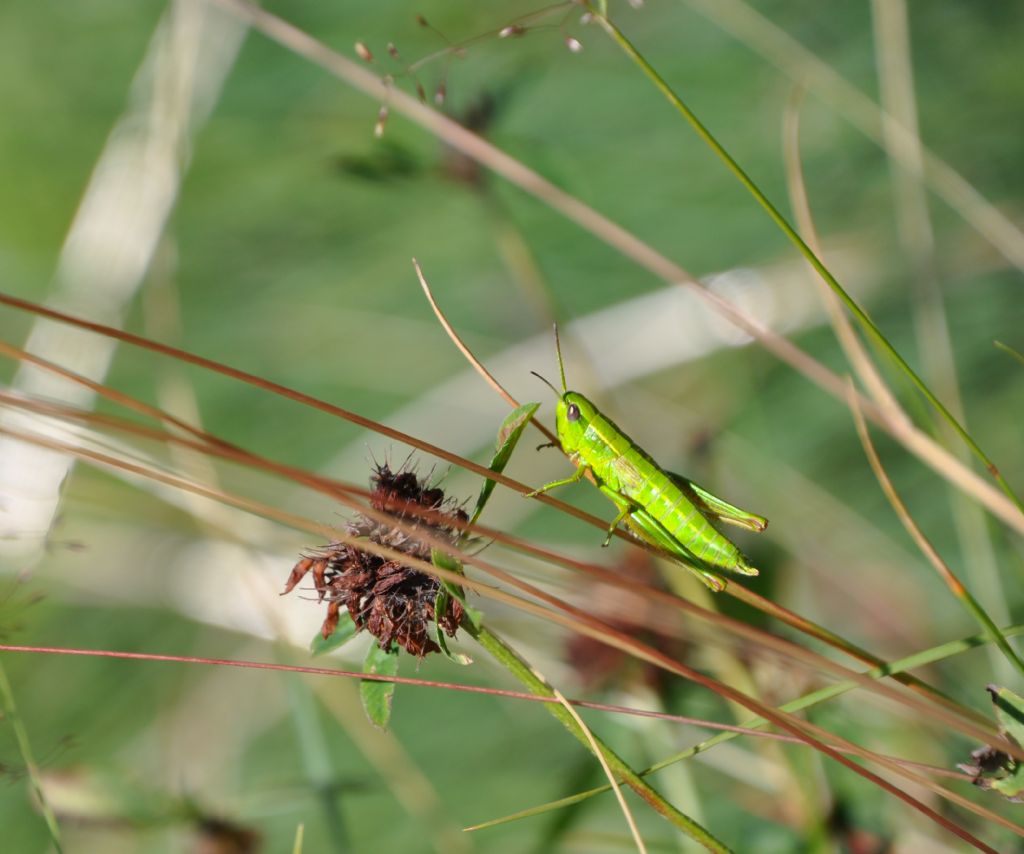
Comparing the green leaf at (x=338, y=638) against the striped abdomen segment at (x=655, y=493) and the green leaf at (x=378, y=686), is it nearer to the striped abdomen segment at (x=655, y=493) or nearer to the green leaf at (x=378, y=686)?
the green leaf at (x=378, y=686)

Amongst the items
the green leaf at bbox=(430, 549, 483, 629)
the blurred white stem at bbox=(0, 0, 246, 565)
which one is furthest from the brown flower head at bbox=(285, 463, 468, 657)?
the blurred white stem at bbox=(0, 0, 246, 565)

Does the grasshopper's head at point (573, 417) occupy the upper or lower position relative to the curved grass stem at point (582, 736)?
upper

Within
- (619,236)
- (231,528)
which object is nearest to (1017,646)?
(619,236)

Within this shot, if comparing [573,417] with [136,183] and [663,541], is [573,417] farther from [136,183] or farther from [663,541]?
[136,183]

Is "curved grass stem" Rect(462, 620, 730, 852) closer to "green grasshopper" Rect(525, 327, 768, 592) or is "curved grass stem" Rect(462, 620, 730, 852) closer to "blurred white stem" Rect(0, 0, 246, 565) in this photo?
"green grasshopper" Rect(525, 327, 768, 592)

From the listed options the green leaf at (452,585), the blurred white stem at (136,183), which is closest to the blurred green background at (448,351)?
the blurred white stem at (136,183)

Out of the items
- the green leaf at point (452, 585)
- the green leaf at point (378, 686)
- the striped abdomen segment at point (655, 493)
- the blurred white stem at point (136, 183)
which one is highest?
the blurred white stem at point (136, 183)

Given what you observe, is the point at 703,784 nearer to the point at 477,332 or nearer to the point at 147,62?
the point at 477,332
